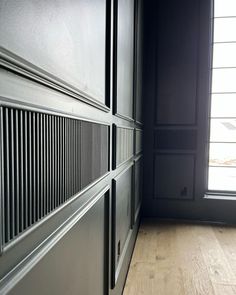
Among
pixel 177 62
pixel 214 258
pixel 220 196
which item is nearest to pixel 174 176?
pixel 220 196

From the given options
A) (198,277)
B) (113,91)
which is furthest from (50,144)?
(198,277)

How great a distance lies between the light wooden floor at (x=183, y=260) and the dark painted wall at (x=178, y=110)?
28cm

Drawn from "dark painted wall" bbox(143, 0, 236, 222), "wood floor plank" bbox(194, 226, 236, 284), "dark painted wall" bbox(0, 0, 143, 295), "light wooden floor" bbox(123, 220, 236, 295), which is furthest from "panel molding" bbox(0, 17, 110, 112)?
"dark painted wall" bbox(143, 0, 236, 222)

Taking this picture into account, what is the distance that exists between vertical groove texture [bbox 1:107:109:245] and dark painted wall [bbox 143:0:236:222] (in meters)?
2.38

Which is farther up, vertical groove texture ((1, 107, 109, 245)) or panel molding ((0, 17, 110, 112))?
panel molding ((0, 17, 110, 112))

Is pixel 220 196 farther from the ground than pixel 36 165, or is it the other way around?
pixel 36 165

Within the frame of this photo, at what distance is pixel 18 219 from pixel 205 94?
2840mm

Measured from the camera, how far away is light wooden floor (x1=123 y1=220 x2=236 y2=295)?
5.48 ft

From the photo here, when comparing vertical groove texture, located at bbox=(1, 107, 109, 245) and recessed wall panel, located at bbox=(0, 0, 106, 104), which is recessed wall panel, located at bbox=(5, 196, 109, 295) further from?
recessed wall panel, located at bbox=(0, 0, 106, 104)

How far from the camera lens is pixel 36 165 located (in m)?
0.45

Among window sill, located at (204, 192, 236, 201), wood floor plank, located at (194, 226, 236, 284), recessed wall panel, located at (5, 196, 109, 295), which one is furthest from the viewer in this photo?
window sill, located at (204, 192, 236, 201)

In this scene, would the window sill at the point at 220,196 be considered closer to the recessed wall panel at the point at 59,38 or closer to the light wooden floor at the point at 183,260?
the light wooden floor at the point at 183,260

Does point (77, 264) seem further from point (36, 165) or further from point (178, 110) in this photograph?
point (178, 110)

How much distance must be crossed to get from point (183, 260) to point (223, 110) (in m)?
1.72
